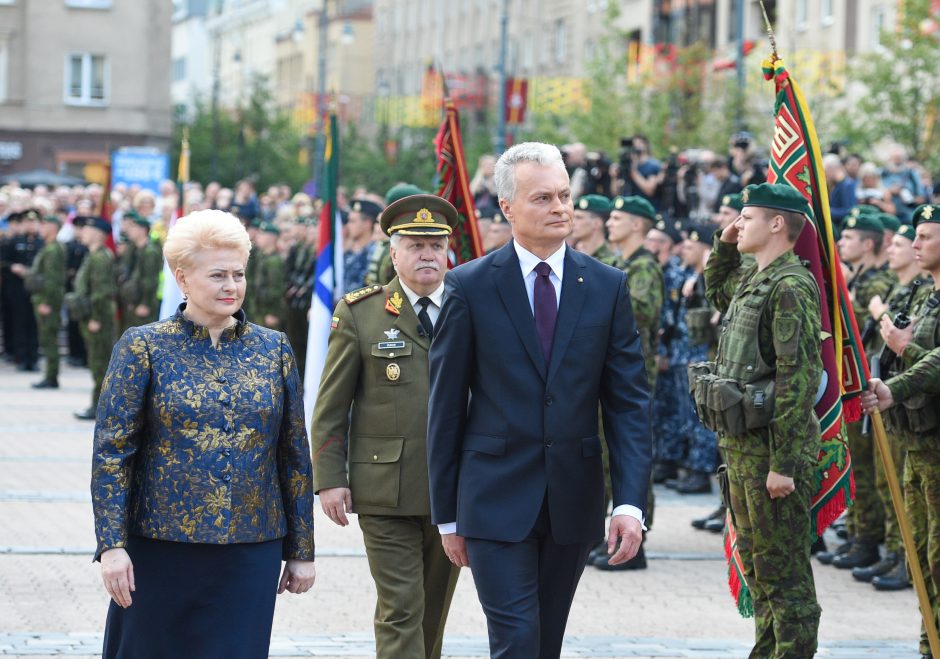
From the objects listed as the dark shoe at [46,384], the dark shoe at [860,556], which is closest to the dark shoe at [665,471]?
the dark shoe at [860,556]

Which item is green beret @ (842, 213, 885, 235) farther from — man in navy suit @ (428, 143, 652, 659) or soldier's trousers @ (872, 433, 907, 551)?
man in navy suit @ (428, 143, 652, 659)

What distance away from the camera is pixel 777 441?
709 cm

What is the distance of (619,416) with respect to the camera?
5820 mm

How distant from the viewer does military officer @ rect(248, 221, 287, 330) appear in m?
21.1

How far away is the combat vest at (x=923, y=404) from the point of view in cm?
834

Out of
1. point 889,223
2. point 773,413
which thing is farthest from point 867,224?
point 773,413

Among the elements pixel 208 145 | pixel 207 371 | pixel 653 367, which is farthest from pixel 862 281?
pixel 208 145

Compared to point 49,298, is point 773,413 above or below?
above

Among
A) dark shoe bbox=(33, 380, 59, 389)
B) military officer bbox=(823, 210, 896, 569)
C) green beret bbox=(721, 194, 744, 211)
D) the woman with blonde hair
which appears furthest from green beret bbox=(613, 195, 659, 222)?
dark shoe bbox=(33, 380, 59, 389)

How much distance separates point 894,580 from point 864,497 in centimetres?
90

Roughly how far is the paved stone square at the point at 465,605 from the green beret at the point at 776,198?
2353 mm

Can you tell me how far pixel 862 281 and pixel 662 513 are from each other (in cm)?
281

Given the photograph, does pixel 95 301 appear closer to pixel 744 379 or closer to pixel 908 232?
pixel 908 232

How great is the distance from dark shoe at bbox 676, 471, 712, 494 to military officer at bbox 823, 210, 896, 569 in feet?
9.74
